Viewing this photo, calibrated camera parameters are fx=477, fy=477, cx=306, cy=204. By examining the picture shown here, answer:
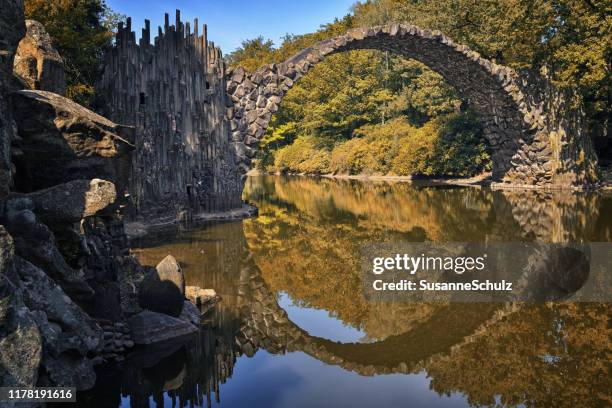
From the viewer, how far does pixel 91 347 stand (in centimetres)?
455

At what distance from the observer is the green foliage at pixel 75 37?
45.1ft

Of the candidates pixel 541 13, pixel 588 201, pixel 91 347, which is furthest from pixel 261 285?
pixel 541 13

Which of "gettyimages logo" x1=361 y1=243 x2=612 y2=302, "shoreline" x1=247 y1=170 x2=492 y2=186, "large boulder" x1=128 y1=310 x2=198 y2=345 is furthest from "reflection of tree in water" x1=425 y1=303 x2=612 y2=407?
"shoreline" x1=247 y1=170 x2=492 y2=186

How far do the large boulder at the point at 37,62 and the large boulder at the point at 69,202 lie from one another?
2.45 meters

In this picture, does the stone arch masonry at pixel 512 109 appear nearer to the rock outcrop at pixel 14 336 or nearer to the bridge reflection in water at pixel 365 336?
the bridge reflection in water at pixel 365 336

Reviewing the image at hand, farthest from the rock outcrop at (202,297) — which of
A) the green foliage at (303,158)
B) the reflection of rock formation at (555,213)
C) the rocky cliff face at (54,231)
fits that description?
the green foliage at (303,158)

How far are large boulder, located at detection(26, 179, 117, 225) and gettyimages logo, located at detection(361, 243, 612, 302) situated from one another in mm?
3814

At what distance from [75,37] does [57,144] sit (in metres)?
10.6

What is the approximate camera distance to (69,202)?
493cm

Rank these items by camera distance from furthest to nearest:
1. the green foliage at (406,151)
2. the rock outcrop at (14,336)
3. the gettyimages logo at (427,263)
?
1. the green foliage at (406,151)
2. the gettyimages logo at (427,263)
3. the rock outcrop at (14,336)

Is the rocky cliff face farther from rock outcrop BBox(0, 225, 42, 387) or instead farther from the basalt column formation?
the basalt column formation

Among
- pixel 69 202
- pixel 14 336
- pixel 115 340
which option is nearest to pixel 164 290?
pixel 115 340

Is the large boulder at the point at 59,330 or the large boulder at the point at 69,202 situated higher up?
the large boulder at the point at 69,202

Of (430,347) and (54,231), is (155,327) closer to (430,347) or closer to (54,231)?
(54,231)
